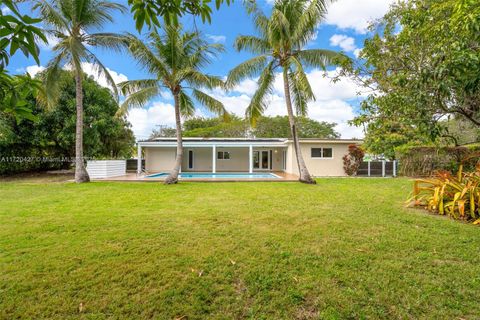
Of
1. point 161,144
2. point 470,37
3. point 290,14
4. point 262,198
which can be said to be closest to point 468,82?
point 470,37

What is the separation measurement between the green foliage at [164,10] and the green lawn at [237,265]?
2871 millimetres

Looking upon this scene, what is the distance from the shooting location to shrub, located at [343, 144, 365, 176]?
1759 centimetres

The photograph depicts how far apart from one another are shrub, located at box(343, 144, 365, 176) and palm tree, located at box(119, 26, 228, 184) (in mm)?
10110

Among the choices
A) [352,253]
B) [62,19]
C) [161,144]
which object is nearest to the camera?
[352,253]

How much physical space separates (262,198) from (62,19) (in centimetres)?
1173

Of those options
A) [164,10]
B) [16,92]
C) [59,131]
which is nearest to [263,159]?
[59,131]

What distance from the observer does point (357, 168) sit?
58.3ft

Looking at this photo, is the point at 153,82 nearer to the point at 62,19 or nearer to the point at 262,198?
the point at 62,19

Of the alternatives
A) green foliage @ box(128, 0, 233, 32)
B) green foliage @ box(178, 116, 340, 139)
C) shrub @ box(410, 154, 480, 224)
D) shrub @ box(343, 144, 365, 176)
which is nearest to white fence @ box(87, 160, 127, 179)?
green foliage @ box(128, 0, 233, 32)

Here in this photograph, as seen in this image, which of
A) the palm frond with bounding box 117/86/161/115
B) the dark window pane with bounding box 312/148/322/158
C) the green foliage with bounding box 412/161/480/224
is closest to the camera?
the green foliage with bounding box 412/161/480/224

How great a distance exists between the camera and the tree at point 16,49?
148 centimetres

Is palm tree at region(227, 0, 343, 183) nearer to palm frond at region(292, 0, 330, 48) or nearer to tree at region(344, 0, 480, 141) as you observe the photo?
palm frond at region(292, 0, 330, 48)

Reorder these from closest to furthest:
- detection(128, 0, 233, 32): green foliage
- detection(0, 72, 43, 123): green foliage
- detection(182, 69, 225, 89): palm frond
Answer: detection(0, 72, 43, 123): green foliage, detection(128, 0, 233, 32): green foliage, detection(182, 69, 225, 89): palm frond

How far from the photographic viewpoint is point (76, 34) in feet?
39.4
